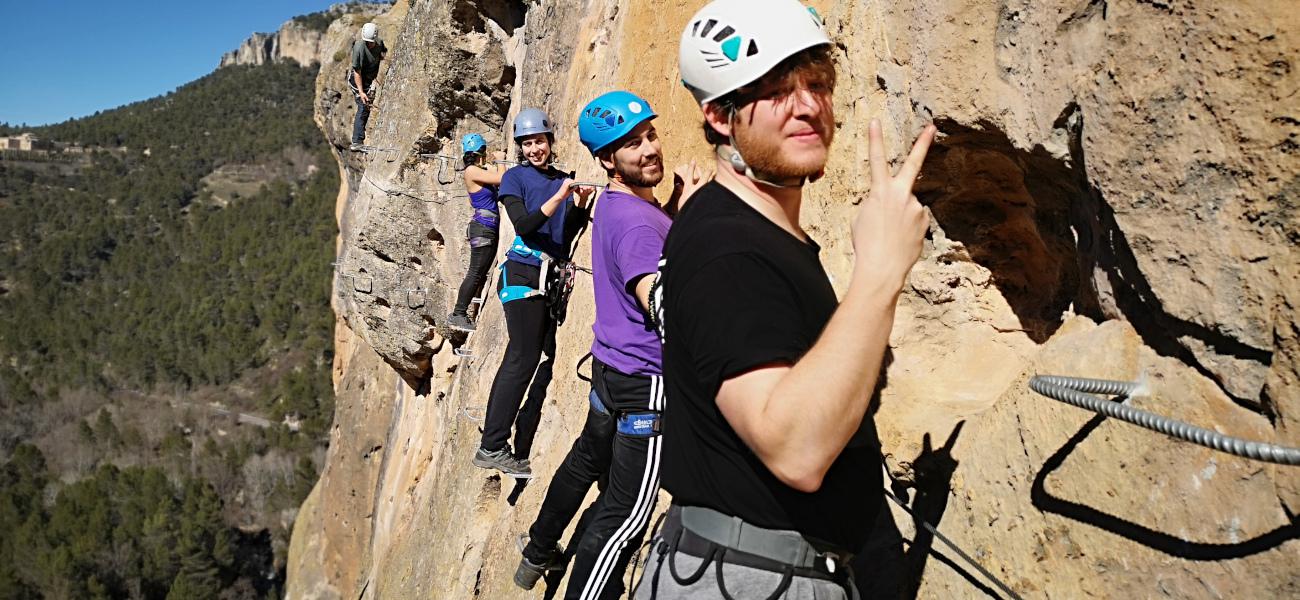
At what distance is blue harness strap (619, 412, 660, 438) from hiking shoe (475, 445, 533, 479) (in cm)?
214

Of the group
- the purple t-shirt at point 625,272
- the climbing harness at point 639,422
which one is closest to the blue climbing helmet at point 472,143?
the purple t-shirt at point 625,272

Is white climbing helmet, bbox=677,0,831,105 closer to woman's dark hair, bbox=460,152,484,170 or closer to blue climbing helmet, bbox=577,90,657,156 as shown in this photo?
blue climbing helmet, bbox=577,90,657,156

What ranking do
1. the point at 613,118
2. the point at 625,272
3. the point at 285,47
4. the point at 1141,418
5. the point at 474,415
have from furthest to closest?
the point at 285,47, the point at 474,415, the point at 613,118, the point at 625,272, the point at 1141,418

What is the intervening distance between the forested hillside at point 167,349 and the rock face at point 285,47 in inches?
142

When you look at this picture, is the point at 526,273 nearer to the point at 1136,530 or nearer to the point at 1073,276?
the point at 1073,276

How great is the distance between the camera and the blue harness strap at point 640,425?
9.94 ft

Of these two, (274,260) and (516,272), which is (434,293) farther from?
(274,260)

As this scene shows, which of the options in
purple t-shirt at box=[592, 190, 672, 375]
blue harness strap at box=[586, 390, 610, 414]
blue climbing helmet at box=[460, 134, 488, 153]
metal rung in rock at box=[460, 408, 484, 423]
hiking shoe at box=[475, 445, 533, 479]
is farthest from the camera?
blue climbing helmet at box=[460, 134, 488, 153]

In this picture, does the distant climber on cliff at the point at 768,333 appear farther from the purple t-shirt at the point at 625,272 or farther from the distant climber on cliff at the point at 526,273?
the distant climber on cliff at the point at 526,273

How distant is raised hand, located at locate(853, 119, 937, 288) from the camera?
140 cm

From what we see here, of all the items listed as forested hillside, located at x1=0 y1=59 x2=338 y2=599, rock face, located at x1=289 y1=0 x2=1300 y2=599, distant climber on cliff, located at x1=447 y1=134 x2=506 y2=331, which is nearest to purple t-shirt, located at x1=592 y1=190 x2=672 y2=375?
rock face, located at x1=289 y1=0 x2=1300 y2=599

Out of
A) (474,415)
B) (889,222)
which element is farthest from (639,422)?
(474,415)

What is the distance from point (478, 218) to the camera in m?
7.34

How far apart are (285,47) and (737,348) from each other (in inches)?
4078
